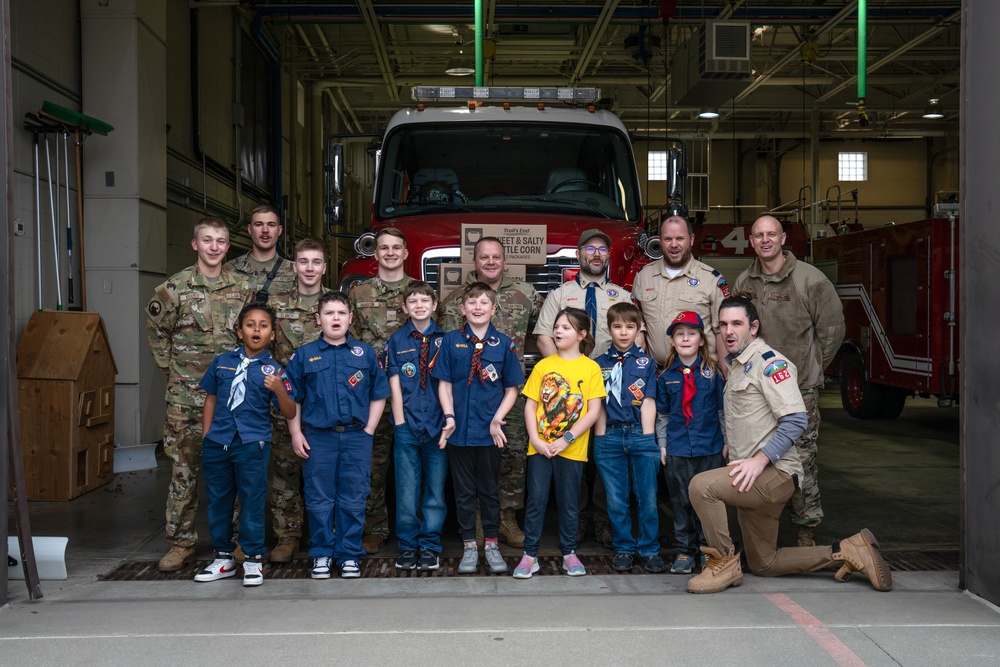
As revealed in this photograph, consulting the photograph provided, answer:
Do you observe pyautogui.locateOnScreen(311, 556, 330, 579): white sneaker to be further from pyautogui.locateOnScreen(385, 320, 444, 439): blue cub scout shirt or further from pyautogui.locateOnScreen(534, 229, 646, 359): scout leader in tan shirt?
pyautogui.locateOnScreen(534, 229, 646, 359): scout leader in tan shirt

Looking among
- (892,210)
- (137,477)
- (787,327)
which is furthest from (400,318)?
(892,210)

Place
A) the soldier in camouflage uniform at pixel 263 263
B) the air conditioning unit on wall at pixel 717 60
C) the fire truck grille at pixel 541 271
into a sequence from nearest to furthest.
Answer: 1. the soldier in camouflage uniform at pixel 263 263
2. the fire truck grille at pixel 541 271
3. the air conditioning unit on wall at pixel 717 60

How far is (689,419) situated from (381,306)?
1.81 metres

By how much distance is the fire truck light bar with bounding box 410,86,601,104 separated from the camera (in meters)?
7.32

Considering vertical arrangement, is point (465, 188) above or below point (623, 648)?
above

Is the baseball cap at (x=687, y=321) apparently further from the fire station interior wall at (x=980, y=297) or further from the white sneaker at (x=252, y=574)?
the white sneaker at (x=252, y=574)

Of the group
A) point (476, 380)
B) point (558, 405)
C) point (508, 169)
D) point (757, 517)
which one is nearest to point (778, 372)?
point (757, 517)

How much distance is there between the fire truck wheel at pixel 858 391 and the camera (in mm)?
12445

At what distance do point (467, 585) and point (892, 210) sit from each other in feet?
89.4

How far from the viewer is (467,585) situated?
190 inches

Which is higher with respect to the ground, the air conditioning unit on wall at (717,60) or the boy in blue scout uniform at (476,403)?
the air conditioning unit on wall at (717,60)

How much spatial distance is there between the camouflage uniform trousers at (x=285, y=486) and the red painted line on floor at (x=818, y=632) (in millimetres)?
2562

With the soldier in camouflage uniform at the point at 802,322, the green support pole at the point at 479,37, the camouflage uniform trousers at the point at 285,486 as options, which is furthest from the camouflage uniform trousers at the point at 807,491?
the green support pole at the point at 479,37

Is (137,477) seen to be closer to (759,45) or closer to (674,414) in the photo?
(674,414)
